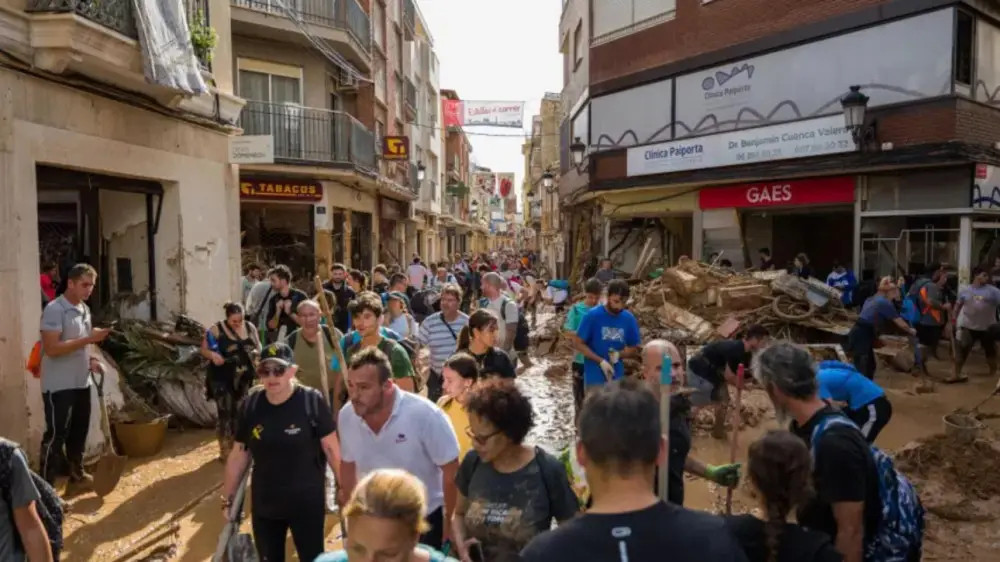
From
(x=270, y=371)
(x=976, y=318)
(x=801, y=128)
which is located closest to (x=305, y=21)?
(x=801, y=128)

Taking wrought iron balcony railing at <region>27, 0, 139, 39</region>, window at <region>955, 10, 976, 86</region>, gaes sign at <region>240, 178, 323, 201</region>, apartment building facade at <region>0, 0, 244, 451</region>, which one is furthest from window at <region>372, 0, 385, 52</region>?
wrought iron balcony railing at <region>27, 0, 139, 39</region>

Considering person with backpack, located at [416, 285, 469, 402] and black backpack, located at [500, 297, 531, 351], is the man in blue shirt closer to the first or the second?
person with backpack, located at [416, 285, 469, 402]

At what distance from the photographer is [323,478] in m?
4.02

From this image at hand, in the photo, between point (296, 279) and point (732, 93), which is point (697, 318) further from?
point (296, 279)

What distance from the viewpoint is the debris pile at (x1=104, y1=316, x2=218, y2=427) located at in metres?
8.36

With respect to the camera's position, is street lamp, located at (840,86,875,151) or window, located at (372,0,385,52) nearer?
street lamp, located at (840,86,875,151)

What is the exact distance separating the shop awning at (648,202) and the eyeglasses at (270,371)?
1569 centimetres

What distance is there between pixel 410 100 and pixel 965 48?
23.1m

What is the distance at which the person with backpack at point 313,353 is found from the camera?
5863 mm

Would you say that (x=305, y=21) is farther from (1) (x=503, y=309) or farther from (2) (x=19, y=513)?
(2) (x=19, y=513)

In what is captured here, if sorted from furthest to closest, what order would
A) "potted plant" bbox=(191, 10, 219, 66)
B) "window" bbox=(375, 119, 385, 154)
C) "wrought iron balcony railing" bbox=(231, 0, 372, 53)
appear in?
"window" bbox=(375, 119, 385, 154) → "wrought iron balcony railing" bbox=(231, 0, 372, 53) → "potted plant" bbox=(191, 10, 219, 66)

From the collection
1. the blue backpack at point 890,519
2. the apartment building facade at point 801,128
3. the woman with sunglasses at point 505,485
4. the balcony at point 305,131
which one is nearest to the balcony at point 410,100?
the balcony at point 305,131

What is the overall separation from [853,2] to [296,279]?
13890 mm

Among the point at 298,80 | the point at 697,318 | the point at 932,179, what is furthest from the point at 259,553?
→ the point at 298,80
